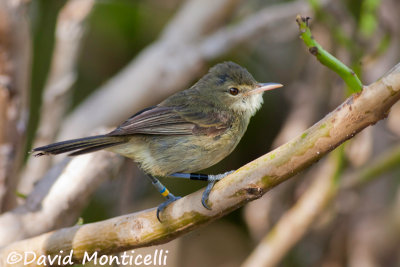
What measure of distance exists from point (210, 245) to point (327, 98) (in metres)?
1.74

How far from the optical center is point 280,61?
17.7ft

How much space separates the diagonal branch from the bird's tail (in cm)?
37

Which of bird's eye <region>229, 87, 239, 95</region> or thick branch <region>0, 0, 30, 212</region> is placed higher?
thick branch <region>0, 0, 30, 212</region>

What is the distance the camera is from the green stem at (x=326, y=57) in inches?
66.9

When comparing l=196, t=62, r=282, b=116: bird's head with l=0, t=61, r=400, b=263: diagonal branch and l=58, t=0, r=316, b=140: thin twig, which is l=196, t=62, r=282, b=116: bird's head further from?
l=58, t=0, r=316, b=140: thin twig

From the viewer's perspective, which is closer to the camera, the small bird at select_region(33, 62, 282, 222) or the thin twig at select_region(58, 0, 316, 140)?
the small bird at select_region(33, 62, 282, 222)

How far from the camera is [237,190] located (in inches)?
77.7

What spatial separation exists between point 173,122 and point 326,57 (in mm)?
1354

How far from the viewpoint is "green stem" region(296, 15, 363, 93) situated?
5.58 ft

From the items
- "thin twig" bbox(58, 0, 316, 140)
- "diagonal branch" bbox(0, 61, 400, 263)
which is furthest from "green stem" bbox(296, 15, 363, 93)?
"thin twig" bbox(58, 0, 316, 140)

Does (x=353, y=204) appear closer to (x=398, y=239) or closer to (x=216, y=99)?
(x=398, y=239)

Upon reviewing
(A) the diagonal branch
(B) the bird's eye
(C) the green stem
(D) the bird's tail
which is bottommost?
(A) the diagonal branch

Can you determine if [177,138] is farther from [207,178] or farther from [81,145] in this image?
[81,145]

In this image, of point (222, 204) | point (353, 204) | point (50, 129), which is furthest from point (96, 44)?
point (222, 204)
